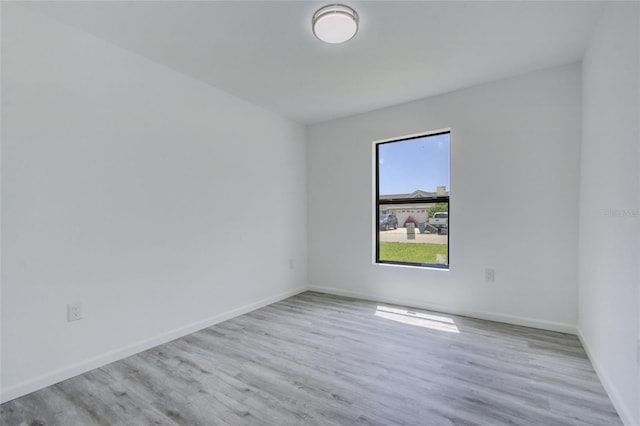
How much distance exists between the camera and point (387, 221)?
3.72m

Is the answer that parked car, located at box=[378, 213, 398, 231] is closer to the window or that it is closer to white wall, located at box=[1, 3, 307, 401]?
the window

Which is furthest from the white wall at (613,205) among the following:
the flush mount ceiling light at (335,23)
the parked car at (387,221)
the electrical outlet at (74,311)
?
the electrical outlet at (74,311)

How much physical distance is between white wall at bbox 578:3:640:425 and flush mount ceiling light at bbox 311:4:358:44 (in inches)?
56.1

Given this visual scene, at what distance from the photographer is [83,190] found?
2.07 meters

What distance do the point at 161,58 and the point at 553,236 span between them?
3724 millimetres

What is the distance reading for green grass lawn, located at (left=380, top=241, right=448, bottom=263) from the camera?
132 inches

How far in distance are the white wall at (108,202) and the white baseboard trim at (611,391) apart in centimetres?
297

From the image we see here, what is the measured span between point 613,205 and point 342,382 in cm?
193

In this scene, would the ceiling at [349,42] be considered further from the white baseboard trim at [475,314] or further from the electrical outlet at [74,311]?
the white baseboard trim at [475,314]

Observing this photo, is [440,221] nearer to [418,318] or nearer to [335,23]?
[418,318]

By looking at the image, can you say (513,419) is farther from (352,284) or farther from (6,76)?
(6,76)

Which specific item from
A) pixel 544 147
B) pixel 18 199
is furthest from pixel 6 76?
pixel 544 147

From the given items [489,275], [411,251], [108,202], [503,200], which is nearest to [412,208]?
[411,251]

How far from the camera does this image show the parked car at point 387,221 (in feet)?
12.0
